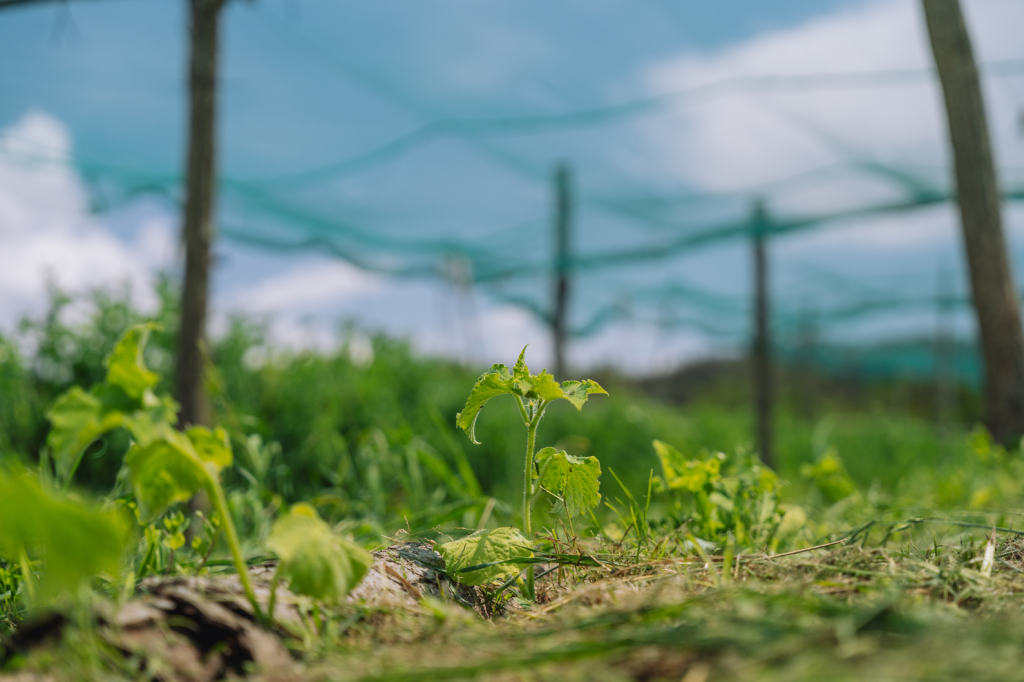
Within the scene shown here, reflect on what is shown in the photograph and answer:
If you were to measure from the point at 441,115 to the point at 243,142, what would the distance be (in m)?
1.78

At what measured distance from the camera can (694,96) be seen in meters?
6.36

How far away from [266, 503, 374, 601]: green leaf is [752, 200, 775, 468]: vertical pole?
20.7 ft

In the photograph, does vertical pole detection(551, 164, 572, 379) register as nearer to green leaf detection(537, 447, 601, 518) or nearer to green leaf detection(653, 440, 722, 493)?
green leaf detection(653, 440, 722, 493)

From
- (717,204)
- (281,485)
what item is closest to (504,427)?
(281,485)

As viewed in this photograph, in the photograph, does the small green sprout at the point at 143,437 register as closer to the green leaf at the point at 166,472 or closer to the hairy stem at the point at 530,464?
the green leaf at the point at 166,472

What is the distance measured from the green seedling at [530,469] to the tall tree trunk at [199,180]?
2500 mm

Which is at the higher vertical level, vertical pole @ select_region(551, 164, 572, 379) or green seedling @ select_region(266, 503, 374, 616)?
vertical pole @ select_region(551, 164, 572, 379)

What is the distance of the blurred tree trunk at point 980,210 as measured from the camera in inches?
116

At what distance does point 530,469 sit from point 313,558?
0.42m

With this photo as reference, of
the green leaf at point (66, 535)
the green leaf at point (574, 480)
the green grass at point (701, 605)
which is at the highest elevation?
the green leaf at point (66, 535)

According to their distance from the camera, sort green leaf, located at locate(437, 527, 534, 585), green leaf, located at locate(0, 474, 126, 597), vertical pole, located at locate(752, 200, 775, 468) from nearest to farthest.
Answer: green leaf, located at locate(0, 474, 126, 597), green leaf, located at locate(437, 527, 534, 585), vertical pole, located at locate(752, 200, 775, 468)

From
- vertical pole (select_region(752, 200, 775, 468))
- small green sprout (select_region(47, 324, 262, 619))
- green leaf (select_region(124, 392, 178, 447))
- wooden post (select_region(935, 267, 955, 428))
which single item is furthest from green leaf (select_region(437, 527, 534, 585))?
wooden post (select_region(935, 267, 955, 428))

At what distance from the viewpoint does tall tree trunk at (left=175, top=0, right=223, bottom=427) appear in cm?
321

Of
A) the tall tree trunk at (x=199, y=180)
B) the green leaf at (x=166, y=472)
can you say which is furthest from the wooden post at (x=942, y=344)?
the green leaf at (x=166, y=472)
